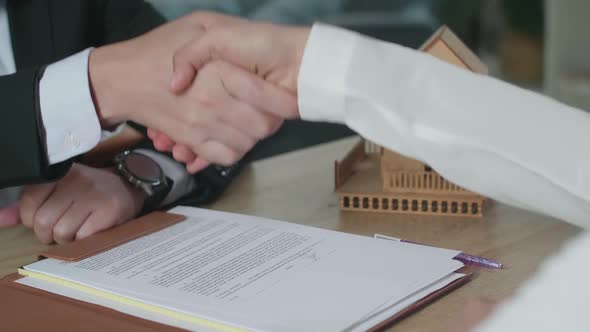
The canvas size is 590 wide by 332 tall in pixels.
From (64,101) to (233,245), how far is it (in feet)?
0.94

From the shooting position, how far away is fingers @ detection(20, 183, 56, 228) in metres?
1.01

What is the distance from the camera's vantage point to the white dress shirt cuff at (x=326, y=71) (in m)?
0.78

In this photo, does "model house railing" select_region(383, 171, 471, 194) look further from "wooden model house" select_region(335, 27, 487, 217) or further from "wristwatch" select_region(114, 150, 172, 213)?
"wristwatch" select_region(114, 150, 172, 213)

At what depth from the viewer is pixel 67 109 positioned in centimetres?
96

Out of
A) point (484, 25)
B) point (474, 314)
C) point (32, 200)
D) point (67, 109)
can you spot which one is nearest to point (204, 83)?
point (67, 109)

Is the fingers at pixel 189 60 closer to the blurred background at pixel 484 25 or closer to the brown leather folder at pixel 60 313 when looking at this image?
the brown leather folder at pixel 60 313

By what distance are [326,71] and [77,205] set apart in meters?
0.41

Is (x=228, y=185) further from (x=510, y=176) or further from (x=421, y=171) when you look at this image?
(x=510, y=176)

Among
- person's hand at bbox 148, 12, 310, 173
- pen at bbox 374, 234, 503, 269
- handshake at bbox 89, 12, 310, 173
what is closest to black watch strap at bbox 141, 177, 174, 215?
handshake at bbox 89, 12, 310, 173

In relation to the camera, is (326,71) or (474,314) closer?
(474,314)

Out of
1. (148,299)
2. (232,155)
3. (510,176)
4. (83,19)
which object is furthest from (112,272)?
(83,19)

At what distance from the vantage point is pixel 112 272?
2.66ft

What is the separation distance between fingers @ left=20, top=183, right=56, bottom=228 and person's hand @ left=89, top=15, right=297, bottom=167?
129mm

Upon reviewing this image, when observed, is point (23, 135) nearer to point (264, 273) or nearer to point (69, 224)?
point (69, 224)
